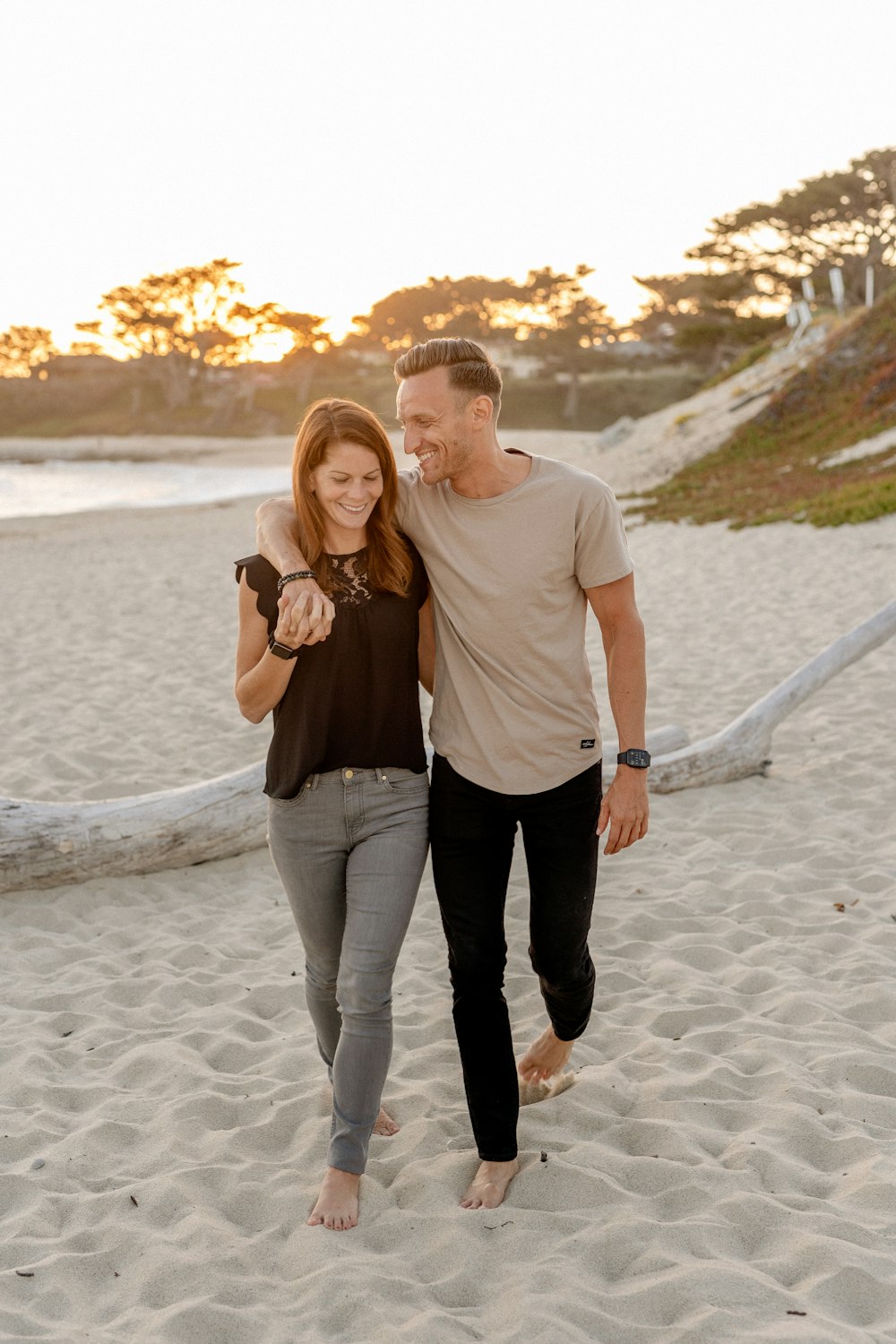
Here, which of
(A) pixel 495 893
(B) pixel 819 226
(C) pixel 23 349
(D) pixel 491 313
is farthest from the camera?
(C) pixel 23 349

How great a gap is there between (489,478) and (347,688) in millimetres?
627

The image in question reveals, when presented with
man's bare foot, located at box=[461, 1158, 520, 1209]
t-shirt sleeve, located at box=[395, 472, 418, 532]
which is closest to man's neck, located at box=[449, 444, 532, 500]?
t-shirt sleeve, located at box=[395, 472, 418, 532]

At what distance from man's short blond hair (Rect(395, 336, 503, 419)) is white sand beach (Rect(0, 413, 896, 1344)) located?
6.55 ft

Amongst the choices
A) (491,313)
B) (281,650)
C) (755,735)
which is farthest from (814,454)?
(491,313)

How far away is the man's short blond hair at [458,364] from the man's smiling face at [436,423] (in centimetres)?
2

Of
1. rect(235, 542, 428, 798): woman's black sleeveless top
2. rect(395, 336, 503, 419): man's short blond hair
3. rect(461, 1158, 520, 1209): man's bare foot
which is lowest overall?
rect(461, 1158, 520, 1209): man's bare foot

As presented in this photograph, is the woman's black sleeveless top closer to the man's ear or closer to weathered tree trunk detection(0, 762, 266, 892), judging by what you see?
the man's ear

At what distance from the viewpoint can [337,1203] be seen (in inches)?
106

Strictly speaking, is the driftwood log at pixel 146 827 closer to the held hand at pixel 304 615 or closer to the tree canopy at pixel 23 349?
the held hand at pixel 304 615

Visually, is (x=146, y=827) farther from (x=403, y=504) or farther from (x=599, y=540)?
(x=599, y=540)

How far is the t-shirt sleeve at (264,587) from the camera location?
259 cm

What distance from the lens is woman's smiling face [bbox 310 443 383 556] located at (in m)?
2.55

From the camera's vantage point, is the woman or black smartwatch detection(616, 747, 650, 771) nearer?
the woman

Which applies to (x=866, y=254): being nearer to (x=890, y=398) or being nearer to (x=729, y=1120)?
(x=890, y=398)
